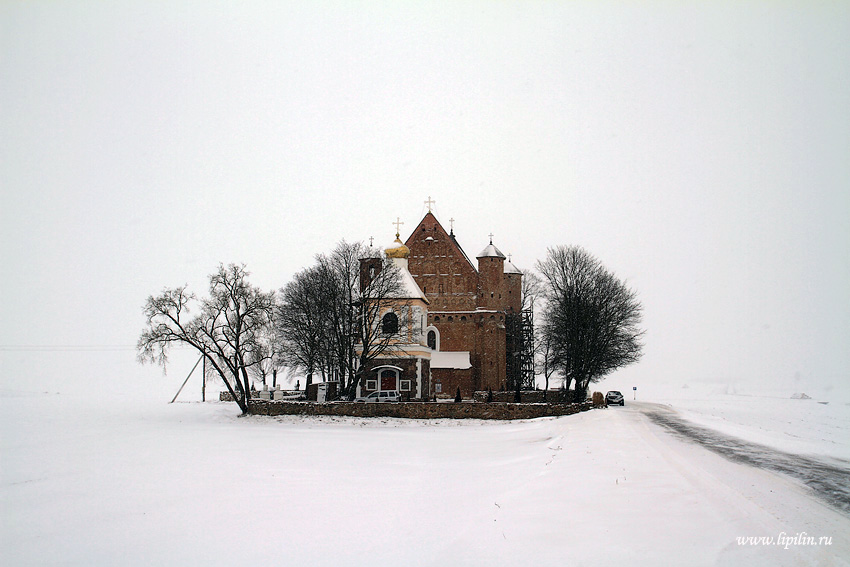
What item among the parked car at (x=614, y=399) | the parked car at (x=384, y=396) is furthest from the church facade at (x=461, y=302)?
the parked car at (x=614, y=399)

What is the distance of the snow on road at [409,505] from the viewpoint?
9469 millimetres

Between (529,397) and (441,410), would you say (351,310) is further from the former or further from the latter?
(529,397)

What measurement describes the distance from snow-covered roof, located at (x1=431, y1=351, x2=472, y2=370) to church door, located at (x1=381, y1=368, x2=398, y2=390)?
222 inches

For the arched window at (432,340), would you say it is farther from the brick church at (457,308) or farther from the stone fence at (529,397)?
the stone fence at (529,397)

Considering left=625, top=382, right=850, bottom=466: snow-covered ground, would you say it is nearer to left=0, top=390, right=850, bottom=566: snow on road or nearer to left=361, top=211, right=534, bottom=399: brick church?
left=0, top=390, right=850, bottom=566: snow on road

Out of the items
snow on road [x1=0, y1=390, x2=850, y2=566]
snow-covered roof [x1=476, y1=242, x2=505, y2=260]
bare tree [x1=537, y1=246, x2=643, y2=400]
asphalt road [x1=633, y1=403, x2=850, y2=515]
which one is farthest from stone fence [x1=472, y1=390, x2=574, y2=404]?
asphalt road [x1=633, y1=403, x2=850, y2=515]

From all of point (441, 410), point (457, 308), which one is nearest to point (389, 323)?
point (457, 308)

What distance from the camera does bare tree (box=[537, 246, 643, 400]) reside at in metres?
47.9

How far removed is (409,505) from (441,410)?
83.5 feet

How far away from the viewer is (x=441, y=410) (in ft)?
130

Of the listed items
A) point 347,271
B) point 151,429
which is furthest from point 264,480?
point 347,271

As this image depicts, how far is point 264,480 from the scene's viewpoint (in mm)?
18016

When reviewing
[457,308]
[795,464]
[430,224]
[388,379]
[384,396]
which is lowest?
[795,464]

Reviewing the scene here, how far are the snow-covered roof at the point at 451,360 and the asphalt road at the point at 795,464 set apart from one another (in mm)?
29479
